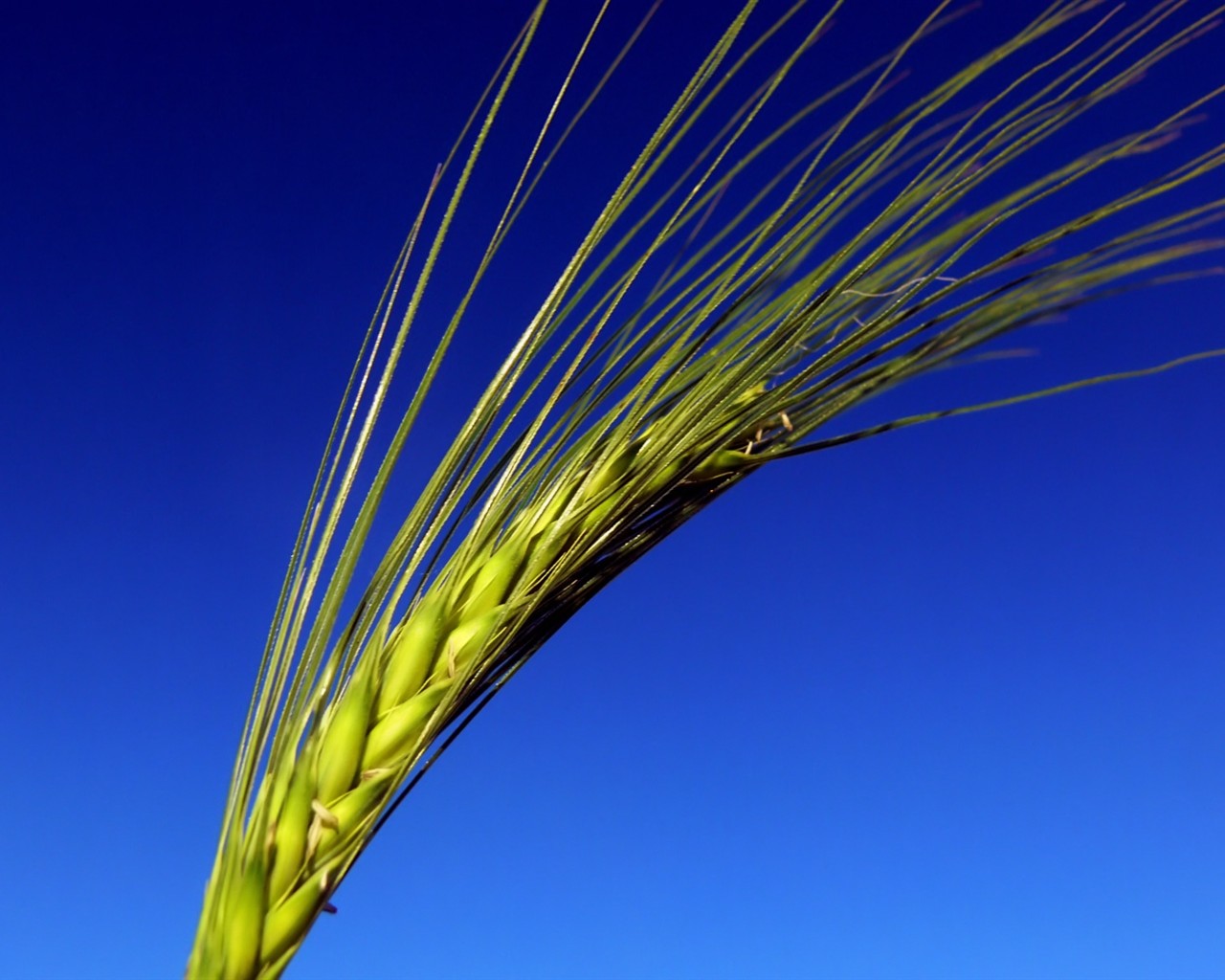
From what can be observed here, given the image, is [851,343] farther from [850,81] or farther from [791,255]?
[850,81]

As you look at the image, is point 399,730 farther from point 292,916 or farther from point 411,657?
point 292,916

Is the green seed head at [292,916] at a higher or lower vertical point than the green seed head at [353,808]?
lower

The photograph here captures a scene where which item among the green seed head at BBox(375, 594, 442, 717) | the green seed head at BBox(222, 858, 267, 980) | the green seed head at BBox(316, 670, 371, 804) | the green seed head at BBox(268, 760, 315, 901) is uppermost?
the green seed head at BBox(375, 594, 442, 717)

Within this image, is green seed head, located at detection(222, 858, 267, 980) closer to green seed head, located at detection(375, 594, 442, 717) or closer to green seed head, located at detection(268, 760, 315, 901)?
green seed head, located at detection(268, 760, 315, 901)

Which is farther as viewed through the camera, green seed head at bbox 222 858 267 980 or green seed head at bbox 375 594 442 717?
green seed head at bbox 375 594 442 717

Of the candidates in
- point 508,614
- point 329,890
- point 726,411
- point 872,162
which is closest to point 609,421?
point 726,411

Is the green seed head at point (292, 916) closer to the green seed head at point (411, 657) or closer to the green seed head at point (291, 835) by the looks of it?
the green seed head at point (291, 835)

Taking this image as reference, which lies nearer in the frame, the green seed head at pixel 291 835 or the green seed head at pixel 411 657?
the green seed head at pixel 291 835

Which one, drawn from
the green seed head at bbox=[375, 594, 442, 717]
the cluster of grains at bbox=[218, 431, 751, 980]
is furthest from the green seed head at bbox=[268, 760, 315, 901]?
the green seed head at bbox=[375, 594, 442, 717]

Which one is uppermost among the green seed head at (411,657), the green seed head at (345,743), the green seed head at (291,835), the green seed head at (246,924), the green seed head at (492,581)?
the green seed head at (492,581)

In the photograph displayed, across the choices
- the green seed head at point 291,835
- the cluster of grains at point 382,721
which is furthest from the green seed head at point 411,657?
the green seed head at point 291,835

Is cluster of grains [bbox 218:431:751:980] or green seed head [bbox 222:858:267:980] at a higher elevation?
cluster of grains [bbox 218:431:751:980]

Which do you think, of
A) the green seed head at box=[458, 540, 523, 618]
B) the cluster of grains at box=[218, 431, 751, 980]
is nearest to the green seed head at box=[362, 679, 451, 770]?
the cluster of grains at box=[218, 431, 751, 980]
